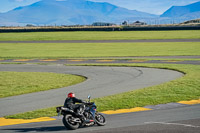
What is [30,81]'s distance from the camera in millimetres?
31750

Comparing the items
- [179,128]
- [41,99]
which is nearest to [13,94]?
[41,99]

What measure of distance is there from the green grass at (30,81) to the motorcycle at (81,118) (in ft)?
34.9

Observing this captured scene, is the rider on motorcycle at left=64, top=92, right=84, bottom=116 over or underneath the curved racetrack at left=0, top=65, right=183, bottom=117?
over

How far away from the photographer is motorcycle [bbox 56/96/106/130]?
1523cm

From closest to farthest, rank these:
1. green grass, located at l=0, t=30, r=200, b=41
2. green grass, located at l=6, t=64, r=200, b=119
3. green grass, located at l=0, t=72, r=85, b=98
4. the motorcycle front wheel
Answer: the motorcycle front wheel
green grass, located at l=6, t=64, r=200, b=119
green grass, located at l=0, t=72, r=85, b=98
green grass, located at l=0, t=30, r=200, b=41

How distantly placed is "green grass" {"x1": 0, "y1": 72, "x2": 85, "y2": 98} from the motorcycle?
419 inches

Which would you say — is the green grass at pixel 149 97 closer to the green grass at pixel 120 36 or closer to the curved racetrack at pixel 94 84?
the curved racetrack at pixel 94 84

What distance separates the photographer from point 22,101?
74.3 ft

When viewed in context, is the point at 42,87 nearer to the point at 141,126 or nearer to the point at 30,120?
the point at 30,120

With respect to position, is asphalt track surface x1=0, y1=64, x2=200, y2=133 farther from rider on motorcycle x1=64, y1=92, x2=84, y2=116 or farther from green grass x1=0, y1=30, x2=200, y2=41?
green grass x1=0, y1=30, x2=200, y2=41

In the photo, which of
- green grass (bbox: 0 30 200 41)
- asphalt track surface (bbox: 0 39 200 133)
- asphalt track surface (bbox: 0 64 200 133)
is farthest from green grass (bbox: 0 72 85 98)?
green grass (bbox: 0 30 200 41)

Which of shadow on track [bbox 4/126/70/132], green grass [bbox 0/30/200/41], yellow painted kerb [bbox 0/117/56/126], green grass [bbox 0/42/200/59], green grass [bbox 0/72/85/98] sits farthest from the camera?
green grass [bbox 0/30/200/41]

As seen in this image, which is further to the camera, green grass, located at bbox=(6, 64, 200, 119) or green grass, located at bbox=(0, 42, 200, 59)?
green grass, located at bbox=(0, 42, 200, 59)

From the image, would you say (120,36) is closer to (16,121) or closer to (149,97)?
(149,97)
